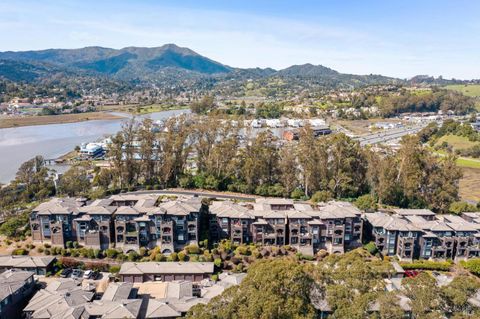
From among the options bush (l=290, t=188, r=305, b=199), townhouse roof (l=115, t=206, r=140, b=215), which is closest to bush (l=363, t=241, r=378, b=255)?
bush (l=290, t=188, r=305, b=199)

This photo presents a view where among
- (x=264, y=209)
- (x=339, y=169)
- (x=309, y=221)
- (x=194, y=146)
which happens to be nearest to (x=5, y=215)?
(x=194, y=146)

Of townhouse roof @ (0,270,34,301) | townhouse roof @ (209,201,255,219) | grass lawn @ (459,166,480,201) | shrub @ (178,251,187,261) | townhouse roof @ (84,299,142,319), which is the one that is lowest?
grass lawn @ (459,166,480,201)

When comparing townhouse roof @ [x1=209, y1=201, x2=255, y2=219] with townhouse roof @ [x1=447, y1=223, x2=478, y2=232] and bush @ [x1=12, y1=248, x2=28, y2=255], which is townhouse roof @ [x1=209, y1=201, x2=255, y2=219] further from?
townhouse roof @ [x1=447, y1=223, x2=478, y2=232]

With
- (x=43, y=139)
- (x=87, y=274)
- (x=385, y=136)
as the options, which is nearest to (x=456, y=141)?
(x=385, y=136)

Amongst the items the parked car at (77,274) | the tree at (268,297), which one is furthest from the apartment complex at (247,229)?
the tree at (268,297)

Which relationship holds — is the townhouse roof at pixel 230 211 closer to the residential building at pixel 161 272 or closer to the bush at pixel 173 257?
the bush at pixel 173 257

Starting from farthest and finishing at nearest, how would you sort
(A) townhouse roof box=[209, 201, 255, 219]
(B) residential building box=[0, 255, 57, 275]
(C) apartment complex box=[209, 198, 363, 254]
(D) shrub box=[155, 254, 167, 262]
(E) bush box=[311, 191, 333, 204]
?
(E) bush box=[311, 191, 333, 204] → (A) townhouse roof box=[209, 201, 255, 219] → (C) apartment complex box=[209, 198, 363, 254] → (D) shrub box=[155, 254, 167, 262] → (B) residential building box=[0, 255, 57, 275]

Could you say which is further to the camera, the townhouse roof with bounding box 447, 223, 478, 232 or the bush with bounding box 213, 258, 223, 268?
the townhouse roof with bounding box 447, 223, 478, 232
